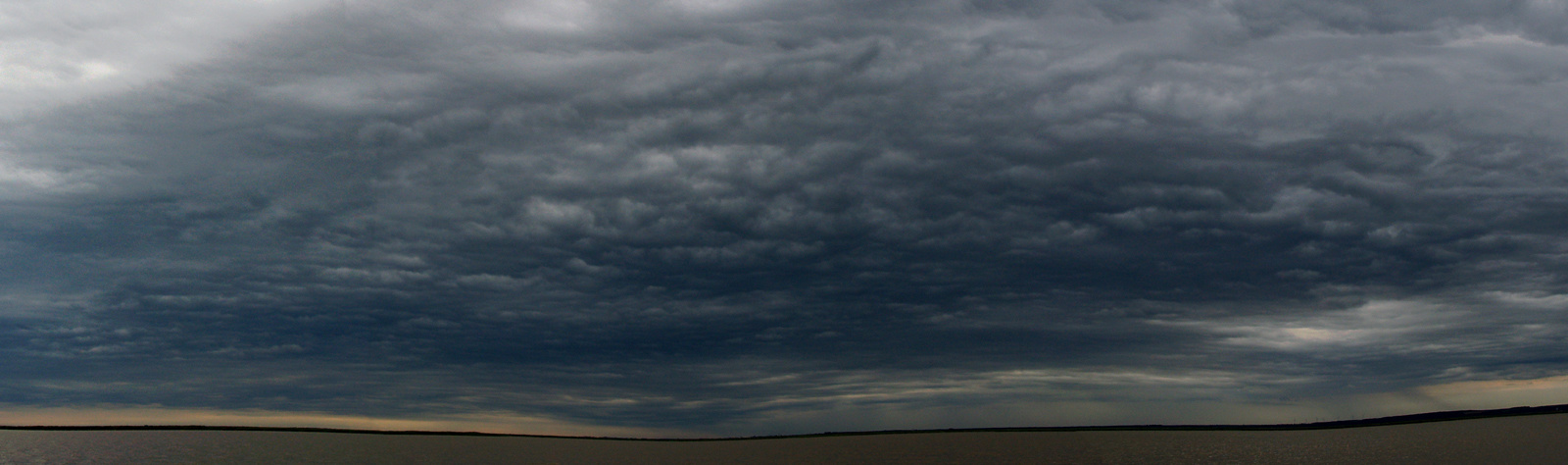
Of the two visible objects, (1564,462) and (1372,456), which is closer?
(1564,462)

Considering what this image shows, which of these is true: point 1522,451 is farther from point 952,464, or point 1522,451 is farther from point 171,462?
point 171,462

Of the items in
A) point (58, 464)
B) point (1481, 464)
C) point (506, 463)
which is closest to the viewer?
point (1481, 464)

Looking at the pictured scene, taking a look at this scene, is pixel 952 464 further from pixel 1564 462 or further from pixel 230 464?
pixel 230 464

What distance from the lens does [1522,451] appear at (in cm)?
17612

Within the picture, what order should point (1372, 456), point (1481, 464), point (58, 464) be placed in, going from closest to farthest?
point (1481, 464) → point (58, 464) → point (1372, 456)

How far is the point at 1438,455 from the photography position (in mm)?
169000

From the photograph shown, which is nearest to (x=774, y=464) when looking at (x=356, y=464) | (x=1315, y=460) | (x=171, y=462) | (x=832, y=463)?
(x=832, y=463)

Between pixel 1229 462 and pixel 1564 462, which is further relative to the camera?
pixel 1229 462

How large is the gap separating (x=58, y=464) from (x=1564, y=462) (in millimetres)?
240756

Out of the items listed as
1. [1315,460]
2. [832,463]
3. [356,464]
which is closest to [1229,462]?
[1315,460]

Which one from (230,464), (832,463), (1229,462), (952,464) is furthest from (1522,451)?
(230,464)

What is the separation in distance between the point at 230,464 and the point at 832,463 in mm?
116718

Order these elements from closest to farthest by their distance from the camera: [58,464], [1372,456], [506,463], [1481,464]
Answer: [1481,464], [58,464], [1372,456], [506,463]

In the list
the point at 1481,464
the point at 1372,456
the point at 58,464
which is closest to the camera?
the point at 1481,464
